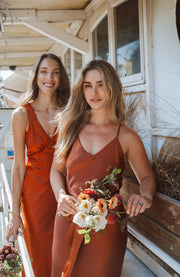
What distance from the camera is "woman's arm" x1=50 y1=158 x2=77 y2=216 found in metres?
1.59

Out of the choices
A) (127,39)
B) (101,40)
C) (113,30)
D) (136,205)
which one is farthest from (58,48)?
(136,205)

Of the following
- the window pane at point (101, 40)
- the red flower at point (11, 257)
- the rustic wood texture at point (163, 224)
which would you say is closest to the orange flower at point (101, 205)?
the rustic wood texture at point (163, 224)

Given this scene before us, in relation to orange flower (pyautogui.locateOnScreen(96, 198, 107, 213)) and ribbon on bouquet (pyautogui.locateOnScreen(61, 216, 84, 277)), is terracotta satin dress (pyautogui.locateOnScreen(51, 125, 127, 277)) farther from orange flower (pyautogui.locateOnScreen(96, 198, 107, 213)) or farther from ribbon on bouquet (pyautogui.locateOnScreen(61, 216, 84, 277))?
orange flower (pyautogui.locateOnScreen(96, 198, 107, 213))

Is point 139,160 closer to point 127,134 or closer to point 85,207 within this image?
point 127,134

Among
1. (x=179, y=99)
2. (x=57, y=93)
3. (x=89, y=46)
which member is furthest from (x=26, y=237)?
(x=89, y=46)

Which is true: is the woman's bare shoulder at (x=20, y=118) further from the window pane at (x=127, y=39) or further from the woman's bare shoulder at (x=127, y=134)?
the window pane at (x=127, y=39)

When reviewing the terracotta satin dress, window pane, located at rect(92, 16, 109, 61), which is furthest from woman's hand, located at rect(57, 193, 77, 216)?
window pane, located at rect(92, 16, 109, 61)

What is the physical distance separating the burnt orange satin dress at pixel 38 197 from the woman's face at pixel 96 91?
0.68 metres

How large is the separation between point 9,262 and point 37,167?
667 mm

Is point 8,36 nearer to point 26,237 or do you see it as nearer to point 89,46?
point 89,46

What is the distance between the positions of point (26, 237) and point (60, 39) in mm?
2659

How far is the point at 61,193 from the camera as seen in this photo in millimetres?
1749

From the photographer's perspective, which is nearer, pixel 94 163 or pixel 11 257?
pixel 94 163

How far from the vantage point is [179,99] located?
2.16m
